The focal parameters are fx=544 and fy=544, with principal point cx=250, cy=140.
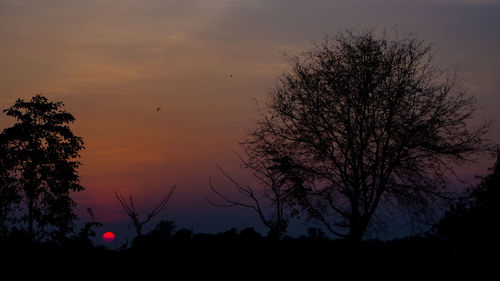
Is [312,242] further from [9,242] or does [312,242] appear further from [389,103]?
[9,242]

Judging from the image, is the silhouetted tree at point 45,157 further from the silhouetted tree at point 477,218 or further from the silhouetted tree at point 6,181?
the silhouetted tree at point 477,218

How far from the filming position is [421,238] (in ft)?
68.0

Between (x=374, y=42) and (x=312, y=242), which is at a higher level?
(x=374, y=42)

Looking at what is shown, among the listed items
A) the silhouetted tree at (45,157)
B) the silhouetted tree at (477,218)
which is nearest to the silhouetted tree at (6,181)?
the silhouetted tree at (45,157)

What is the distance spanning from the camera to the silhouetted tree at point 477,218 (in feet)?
57.5

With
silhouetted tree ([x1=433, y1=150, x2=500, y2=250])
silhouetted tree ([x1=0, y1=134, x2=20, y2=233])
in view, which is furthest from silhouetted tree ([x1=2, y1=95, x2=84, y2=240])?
silhouetted tree ([x1=433, y1=150, x2=500, y2=250])

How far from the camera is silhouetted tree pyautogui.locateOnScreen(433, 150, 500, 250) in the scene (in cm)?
1753

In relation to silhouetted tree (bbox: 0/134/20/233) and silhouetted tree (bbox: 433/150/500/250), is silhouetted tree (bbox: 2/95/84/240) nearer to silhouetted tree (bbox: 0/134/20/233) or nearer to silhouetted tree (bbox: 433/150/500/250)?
silhouetted tree (bbox: 0/134/20/233)

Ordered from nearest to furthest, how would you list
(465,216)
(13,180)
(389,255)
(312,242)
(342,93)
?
1. (465,216)
2. (389,255)
3. (312,242)
4. (342,93)
5. (13,180)

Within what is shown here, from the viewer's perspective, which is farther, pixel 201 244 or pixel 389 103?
pixel 389 103

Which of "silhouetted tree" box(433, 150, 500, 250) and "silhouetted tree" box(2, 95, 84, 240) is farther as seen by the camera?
"silhouetted tree" box(2, 95, 84, 240)

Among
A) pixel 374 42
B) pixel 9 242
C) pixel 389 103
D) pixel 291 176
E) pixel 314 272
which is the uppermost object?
pixel 374 42

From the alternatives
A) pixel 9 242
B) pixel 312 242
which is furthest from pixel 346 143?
pixel 9 242

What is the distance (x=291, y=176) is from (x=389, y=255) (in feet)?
27.5
